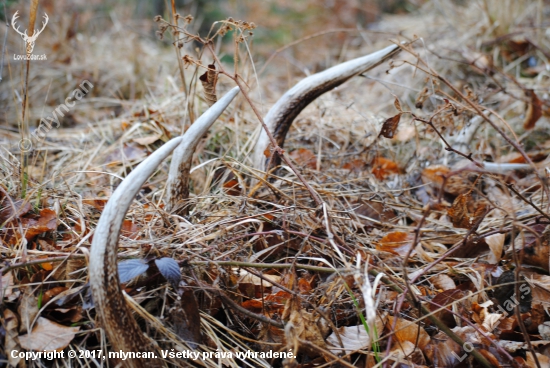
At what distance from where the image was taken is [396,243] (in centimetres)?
157

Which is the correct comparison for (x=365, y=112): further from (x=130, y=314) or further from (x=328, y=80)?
(x=130, y=314)

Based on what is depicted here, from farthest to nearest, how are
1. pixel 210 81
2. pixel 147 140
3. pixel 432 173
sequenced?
pixel 147 140 < pixel 432 173 < pixel 210 81

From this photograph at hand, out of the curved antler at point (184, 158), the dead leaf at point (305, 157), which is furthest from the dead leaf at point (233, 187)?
the dead leaf at point (305, 157)

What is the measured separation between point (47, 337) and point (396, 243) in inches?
44.2

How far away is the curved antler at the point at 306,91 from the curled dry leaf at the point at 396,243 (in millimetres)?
527

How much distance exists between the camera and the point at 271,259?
1.48 m

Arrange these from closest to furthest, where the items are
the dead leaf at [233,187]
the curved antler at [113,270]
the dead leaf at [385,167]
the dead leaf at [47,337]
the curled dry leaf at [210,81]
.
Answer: the curved antler at [113,270]
the dead leaf at [47,337]
the curled dry leaf at [210,81]
the dead leaf at [233,187]
the dead leaf at [385,167]

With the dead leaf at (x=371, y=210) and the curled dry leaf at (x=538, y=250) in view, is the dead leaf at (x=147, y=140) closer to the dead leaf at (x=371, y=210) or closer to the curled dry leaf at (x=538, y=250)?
the dead leaf at (x=371, y=210)

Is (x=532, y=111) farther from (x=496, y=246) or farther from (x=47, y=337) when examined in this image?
(x=47, y=337)

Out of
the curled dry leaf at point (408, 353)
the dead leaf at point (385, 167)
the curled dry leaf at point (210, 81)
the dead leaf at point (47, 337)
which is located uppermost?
the curled dry leaf at point (210, 81)

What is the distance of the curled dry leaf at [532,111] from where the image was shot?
7.38ft

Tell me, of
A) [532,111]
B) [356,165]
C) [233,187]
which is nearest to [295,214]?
[233,187]

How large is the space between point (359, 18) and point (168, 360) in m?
6.40

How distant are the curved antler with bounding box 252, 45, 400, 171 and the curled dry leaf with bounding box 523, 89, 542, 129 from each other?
953 millimetres
